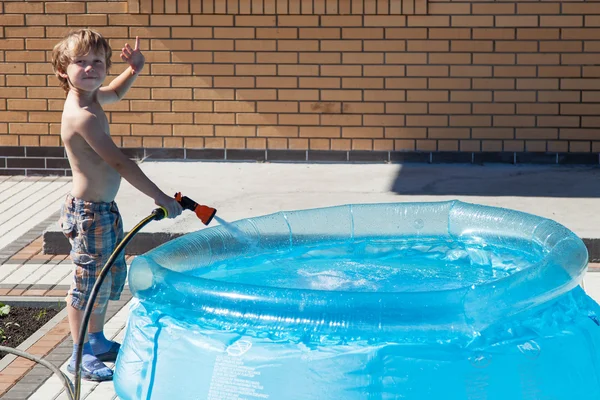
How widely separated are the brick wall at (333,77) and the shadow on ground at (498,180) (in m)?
0.28

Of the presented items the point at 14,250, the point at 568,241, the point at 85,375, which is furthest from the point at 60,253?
the point at 568,241

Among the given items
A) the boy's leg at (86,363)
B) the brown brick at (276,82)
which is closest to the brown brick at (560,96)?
the brown brick at (276,82)

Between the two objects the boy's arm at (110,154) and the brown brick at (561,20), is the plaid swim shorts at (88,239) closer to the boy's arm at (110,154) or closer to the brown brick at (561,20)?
the boy's arm at (110,154)

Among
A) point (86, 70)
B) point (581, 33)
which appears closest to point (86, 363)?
point (86, 70)

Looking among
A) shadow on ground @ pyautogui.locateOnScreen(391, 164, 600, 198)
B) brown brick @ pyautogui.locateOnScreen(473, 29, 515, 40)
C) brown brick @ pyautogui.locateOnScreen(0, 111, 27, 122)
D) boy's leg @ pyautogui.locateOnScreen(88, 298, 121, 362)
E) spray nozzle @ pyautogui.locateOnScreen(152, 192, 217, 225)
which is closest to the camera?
spray nozzle @ pyautogui.locateOnScreen(152, 192, 217, 225)

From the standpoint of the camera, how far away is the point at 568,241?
14.5 feet

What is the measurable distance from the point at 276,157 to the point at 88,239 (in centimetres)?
494

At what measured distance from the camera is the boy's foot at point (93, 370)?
4.68 meters

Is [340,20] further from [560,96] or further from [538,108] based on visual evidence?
[560,96]

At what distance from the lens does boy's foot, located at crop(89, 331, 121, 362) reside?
4836mm

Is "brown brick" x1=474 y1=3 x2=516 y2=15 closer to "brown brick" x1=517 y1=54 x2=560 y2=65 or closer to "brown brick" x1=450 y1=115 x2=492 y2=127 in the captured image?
"brown brick" x1=517 y1=54 x2=560 y2=65

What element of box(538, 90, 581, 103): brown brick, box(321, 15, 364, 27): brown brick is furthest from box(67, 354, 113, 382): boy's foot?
box(538, 90, 581, 103): brown brick

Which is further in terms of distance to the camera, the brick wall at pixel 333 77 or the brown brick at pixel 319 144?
the brown brick at pixel 319 144

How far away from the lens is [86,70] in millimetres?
4461
